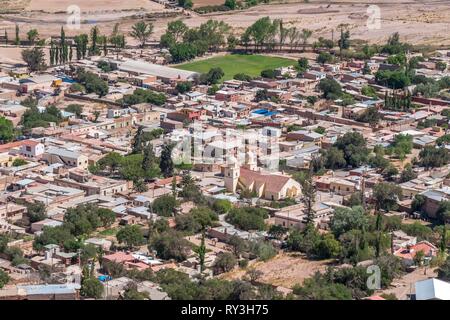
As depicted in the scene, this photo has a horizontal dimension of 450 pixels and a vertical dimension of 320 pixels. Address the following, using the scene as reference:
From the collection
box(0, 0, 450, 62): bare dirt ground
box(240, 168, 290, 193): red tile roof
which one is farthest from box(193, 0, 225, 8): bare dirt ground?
box(240, 168, 290, 193): red tile roof

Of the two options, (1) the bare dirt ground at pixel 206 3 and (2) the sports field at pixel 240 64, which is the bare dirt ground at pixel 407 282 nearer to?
(2) the sports field at pixel 240 64

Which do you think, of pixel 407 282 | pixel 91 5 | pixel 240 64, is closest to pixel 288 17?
pixel 240 64

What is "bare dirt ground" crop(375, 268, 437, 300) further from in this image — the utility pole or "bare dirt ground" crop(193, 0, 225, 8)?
"bare dirt ground" crop(193, 0, 225, 8)

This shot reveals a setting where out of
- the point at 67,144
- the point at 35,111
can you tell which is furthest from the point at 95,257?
the point at 35,111

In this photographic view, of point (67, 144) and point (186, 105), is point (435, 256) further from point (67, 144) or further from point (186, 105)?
point (186, 105)

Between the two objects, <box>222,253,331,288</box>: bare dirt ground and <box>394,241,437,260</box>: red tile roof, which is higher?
<box>394,241,437,260</box>: red tile roof
